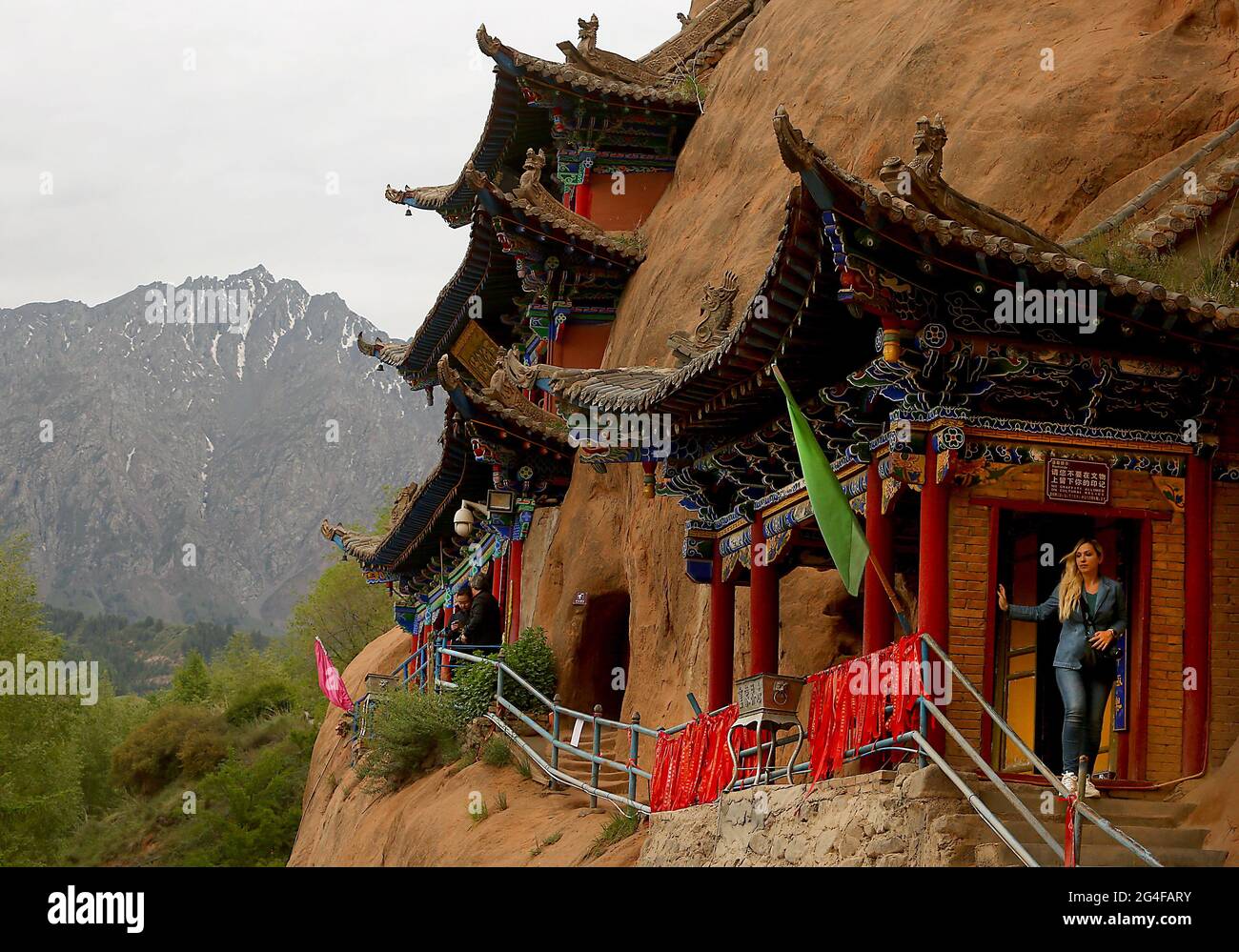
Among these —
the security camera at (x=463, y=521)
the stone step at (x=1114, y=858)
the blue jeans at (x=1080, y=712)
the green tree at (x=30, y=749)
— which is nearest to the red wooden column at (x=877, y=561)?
the blue jeans at (x=1080, y=712)

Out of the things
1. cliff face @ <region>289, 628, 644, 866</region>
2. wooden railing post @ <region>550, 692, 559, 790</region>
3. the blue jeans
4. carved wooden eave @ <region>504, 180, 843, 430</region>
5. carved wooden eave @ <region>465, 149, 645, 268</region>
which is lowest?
cliff face @ <region>289, 628, 644, 866</region>

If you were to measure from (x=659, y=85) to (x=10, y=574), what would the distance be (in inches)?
860

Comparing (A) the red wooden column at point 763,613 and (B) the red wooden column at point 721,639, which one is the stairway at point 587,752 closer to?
(B) the red wooden column at point 721,639

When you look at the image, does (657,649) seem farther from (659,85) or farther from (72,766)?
(72,766)

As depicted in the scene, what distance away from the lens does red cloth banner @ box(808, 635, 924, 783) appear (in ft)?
36.1

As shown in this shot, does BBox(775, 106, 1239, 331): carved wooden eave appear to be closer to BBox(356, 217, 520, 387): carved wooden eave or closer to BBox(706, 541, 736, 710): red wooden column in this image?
BBox(706, 541, 736, 710): red wooden column

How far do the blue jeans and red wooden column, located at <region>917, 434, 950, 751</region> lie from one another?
862 millimetres

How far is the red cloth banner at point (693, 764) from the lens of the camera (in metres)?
13.5


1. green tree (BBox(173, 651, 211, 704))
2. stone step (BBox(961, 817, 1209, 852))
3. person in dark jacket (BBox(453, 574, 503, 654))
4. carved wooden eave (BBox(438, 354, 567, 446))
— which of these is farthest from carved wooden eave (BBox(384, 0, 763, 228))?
green tree (BBox(173, 651, 211, 704))

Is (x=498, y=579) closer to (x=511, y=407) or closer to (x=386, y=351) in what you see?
(x=511, y=407)

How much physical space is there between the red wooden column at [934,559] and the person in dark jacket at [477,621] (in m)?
12.8

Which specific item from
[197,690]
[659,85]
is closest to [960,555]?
[659,85]

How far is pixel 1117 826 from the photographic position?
10.8m
